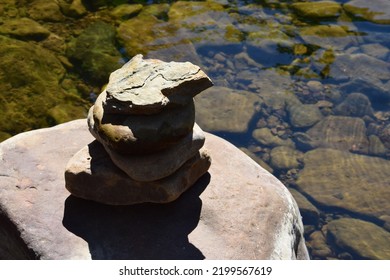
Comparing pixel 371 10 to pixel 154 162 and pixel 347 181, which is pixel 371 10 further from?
pixel 154 162

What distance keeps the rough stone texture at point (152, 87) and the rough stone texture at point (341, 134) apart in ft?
12.6

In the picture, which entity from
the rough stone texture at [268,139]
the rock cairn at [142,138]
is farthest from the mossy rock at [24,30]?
the rock cairn at [142,138]

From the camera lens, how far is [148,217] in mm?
4766

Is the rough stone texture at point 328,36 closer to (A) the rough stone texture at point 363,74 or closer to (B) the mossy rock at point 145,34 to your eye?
(A) the rough stone texture at point 363,74

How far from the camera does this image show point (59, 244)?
455 cm

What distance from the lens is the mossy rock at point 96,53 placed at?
27.8ft

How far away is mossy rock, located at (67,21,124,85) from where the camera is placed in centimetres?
848

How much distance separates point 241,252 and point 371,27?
21.2 ft

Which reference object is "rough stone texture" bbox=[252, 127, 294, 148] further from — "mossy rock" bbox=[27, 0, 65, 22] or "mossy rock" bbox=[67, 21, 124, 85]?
"mossy rock" bbox=[27, 0, 65, 22]

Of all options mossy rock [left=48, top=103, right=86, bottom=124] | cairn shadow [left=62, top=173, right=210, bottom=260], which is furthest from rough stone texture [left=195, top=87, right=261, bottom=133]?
cairn shadow [left=62, top=173, right=210, bottom=260]

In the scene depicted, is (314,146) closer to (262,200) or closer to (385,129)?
(385,129)

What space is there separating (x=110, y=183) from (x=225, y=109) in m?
3.83

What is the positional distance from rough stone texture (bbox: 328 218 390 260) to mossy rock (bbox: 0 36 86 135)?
3574mm

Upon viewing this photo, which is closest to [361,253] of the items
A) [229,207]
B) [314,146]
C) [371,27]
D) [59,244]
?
[314,146]
